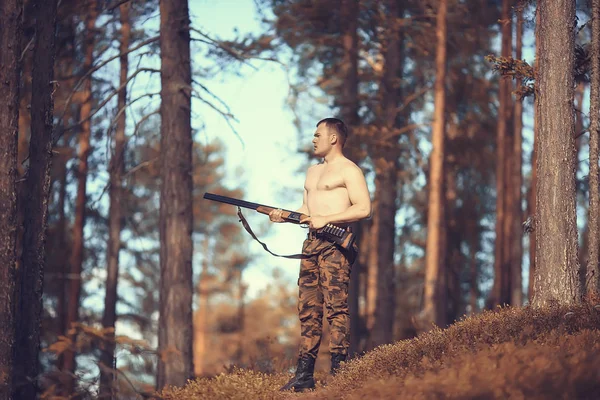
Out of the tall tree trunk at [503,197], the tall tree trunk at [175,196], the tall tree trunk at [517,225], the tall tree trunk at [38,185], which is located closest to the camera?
the tall tree trunk at [38,185]

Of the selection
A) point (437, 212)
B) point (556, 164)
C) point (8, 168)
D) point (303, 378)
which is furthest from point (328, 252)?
point (437, 212)

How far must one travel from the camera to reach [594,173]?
1074cm

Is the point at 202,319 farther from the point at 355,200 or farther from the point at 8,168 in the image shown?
the point at 355,200

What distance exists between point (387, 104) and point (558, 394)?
15.5 meters

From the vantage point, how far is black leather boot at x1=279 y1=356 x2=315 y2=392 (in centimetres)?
848

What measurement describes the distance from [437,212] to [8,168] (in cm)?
1273

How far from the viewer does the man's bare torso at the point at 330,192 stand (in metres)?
8.41

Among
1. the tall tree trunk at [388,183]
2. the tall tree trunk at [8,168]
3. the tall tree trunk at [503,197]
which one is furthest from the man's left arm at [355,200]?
the tall tree trunk at [503,197]

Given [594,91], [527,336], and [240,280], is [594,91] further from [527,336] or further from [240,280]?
[240,280]

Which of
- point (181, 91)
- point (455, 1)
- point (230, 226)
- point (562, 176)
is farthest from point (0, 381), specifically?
point (230, 226)

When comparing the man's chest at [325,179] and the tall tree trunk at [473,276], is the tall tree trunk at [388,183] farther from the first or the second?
the man's chest at [325,179]

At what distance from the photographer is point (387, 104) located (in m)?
20.9

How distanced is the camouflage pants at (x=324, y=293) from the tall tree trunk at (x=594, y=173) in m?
3.82

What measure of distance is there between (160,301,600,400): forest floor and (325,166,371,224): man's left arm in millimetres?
1545
